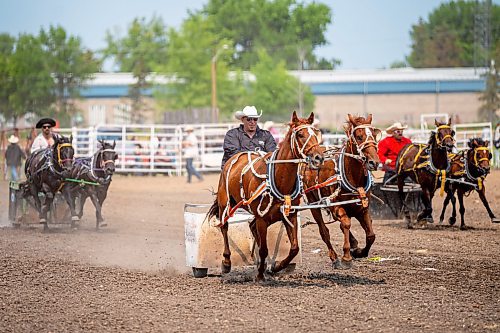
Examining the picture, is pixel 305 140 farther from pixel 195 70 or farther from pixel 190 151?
pixel 195 70

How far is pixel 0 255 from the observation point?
1397 centimetres

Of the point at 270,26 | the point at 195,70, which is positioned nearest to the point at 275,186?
the point at 195,70

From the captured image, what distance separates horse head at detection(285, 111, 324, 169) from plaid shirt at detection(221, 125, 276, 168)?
146 cm

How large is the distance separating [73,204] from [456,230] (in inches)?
292

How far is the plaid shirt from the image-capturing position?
1205cm

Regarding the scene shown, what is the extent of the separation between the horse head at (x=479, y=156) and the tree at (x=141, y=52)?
46333 mm

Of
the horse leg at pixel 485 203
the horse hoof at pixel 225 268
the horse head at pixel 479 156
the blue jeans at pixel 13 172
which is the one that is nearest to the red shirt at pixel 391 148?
the horse head at pixel 479 156

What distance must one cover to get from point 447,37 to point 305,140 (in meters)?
89.8

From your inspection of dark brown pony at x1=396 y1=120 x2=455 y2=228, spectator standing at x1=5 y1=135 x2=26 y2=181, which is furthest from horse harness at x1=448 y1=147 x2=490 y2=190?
spectator standing at x1=5 y1=135 x2=26 y2=181

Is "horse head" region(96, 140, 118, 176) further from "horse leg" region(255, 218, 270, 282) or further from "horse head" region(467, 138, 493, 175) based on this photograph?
"horse leg" region(255, 218, 270, 282)

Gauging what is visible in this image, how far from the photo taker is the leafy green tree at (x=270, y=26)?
78250 millimetres

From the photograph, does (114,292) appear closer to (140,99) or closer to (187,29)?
(187,29)

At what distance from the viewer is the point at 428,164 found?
672 inches

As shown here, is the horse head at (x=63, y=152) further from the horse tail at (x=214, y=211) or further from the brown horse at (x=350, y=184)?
the brown horse at (x=350, y=184)
